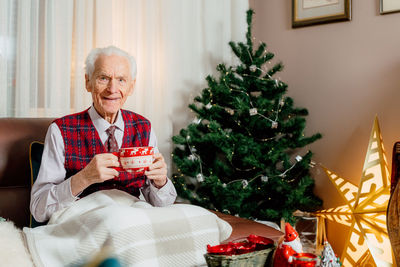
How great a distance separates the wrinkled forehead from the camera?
1691mm

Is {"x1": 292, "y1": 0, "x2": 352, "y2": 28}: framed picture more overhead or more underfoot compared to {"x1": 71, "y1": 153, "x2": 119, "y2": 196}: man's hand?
more overhead

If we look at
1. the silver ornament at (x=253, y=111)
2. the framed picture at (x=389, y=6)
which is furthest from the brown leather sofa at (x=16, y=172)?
the framed picture at (x=389, y=6)

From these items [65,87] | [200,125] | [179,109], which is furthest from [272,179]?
[65,87]

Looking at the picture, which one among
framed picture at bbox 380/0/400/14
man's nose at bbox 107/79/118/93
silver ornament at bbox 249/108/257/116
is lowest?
silver ornament at bbox 249/108/257/116

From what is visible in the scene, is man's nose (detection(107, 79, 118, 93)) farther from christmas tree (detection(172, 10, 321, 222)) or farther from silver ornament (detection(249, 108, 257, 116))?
silver ornament (detection(249, 108, 257, 116))

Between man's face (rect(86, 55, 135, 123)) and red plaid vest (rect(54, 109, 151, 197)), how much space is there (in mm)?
88

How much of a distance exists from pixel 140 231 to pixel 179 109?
52.5 inches

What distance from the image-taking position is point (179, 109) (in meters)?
2.51

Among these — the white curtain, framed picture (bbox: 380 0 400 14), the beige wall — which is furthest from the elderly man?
framed picture (bbox: 380 0 400 14)

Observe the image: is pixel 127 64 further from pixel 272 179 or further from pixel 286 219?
pixel 286 219

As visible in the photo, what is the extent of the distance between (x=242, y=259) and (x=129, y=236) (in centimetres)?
34

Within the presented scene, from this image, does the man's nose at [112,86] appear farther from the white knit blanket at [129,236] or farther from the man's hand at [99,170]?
the white knit blanket at [129,236]

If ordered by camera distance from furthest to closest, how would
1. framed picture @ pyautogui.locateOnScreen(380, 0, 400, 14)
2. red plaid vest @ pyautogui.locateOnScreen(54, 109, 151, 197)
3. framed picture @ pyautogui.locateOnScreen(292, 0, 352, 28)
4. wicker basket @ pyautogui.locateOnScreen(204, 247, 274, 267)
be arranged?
A: framed picture @ pyautogui.locateOnScreen(292, 0, 352, 28) → framed picture @ pyautogui.locateOnScreen(380, 0, 400, 14) → red plaid vest @ pyautogui.locateOnScreen(54, 109, 151, 197) → wicker basket @ pyautogui.locateOnScreen(204, 247, 274, 267)

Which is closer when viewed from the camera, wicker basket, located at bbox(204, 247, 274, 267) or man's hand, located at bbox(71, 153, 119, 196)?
wicker basket, located at bbox(204, 247, 274, 267)
